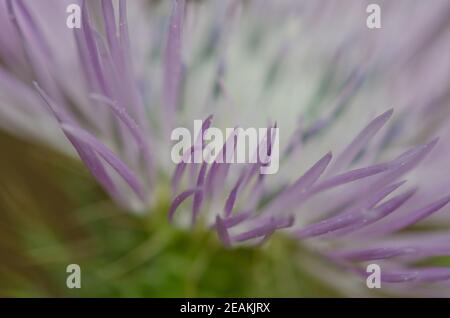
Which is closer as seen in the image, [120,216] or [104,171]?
[104,171]

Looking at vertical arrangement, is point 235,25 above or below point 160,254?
above

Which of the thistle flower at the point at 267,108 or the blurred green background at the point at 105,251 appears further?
the blurred green background at the point at 105,251

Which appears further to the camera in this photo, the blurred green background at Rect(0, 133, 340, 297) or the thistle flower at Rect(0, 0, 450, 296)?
the blurred green background at Rect(0, 133, 340, 297)

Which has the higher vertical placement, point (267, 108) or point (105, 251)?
point (267, 108)

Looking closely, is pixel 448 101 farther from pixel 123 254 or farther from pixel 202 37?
pixel 123 254

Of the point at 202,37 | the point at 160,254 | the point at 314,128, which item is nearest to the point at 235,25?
the point at 202,37
